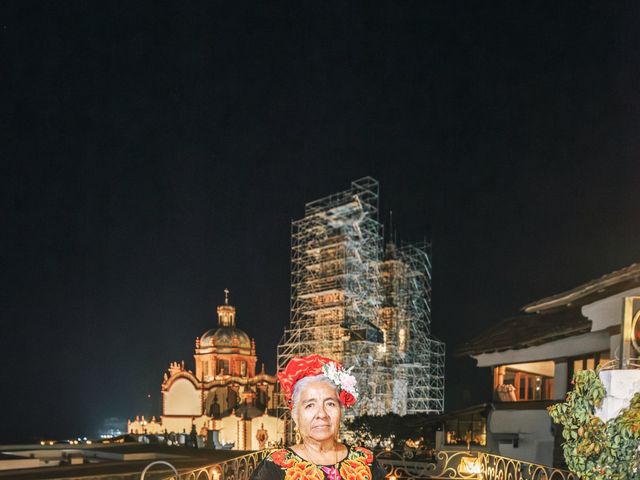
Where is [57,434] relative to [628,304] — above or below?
below

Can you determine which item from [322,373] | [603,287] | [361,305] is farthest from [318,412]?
[361,305]

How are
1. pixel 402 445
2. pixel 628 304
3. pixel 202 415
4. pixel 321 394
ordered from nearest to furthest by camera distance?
1. pixel 321 394
2. pixel 628 304
3. pixel 402 445
4. pixel 202 415

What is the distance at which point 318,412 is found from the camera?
382 centimetres

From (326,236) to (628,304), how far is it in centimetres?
4088

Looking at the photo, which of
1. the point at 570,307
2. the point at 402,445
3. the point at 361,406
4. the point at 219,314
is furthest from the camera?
the point at 219,314

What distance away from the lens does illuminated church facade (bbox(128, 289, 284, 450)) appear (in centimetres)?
5312

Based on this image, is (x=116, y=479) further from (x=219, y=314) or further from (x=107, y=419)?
(x=107, y=419)

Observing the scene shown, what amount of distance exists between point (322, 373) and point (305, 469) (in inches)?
21.6

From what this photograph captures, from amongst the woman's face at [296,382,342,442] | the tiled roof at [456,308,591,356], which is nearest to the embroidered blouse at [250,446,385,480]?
the woman's face at [296,382,342,442]

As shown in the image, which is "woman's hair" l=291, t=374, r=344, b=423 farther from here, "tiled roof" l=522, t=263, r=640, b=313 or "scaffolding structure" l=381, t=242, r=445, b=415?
"scaffolding structure" l=381, t=242, r=445, b=415

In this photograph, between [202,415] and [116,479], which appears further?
[202,415]

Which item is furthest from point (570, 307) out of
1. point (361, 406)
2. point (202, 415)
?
point (202, 415)

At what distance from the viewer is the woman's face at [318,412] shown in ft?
12.5

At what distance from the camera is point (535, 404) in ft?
56.6
